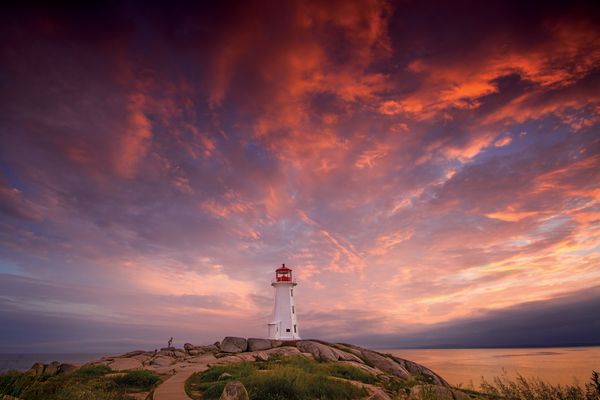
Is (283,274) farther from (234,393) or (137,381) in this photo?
(234,393)

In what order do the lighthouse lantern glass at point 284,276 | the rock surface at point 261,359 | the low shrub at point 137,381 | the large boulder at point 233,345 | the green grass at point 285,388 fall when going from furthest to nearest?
the lighthouse lantern glass at point 284,276, the large boulder at point 233,345, the rock surface at point 261,359, the low shrub at point 137,381, the green grass at point 285,388

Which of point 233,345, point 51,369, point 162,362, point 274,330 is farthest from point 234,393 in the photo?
point 274,330

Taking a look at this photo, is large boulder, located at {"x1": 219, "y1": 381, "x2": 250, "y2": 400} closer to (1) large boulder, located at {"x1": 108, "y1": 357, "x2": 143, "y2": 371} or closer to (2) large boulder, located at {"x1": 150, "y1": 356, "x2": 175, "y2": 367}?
(1) large boulder, located at {"x1": 108, "y1": 357, "x2": 143, "y2": 371}

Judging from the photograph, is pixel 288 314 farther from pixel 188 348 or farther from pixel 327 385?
pixel 327 385

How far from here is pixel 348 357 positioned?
30.0m

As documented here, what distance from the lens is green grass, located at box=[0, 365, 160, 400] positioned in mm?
9227

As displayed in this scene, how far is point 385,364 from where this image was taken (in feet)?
96.9

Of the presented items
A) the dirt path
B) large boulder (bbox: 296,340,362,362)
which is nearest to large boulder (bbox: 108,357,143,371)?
the dirt path

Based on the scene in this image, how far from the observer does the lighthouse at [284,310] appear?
3875cm

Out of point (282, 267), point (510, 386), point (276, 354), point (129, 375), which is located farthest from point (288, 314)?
point (510, 386)

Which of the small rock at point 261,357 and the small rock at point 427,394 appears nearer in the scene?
the small rock at point 427,394

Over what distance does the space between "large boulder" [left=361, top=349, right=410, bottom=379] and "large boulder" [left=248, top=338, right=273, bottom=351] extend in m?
9.39

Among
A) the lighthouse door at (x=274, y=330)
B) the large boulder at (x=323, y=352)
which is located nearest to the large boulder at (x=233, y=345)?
the lighthouse door at (x=274, y=330)

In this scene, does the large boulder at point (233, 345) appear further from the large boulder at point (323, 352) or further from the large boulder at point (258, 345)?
the large boulder at point (323, 352)
